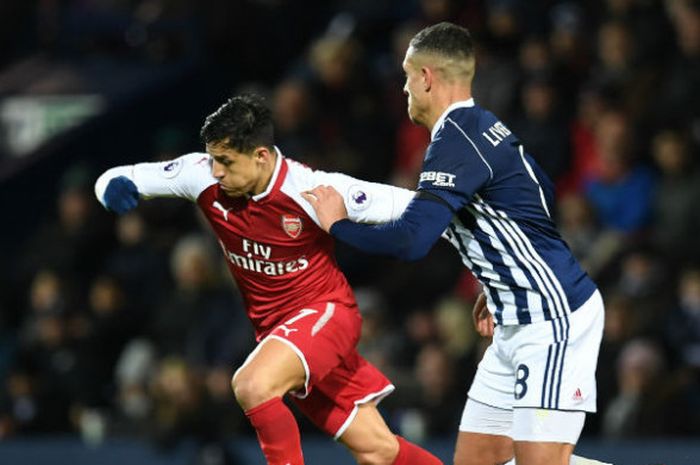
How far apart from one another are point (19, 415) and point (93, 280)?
1.48 m

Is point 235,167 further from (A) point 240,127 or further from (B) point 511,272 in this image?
(B) point 511,272

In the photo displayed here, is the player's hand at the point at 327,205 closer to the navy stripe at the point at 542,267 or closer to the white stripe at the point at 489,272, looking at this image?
the white stripe at the point at 489,272

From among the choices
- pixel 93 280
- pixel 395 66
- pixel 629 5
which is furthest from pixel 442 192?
pixel 93 280

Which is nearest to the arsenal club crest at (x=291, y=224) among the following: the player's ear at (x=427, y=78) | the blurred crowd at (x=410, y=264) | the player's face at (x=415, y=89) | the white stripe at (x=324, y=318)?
the white stripe at (x=324, y=318)

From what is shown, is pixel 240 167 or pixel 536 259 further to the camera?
pixel 240 167

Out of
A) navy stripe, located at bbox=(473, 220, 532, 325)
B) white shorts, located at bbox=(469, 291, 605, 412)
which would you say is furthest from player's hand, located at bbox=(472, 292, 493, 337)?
navy stripe, located at bbox=(473, 220, 532, 325)

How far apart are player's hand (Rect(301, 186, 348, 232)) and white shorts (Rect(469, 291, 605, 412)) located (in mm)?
731

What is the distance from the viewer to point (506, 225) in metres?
5.41

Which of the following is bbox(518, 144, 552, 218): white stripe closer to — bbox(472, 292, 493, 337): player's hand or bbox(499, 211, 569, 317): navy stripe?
bbox(499, 211, 569, 317): navy stripe

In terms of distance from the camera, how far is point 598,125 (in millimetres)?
9852

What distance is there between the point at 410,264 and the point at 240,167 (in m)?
4.66

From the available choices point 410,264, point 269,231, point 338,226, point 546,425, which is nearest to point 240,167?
point 269,231

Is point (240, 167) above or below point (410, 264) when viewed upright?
above

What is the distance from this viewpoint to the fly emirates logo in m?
6.06
